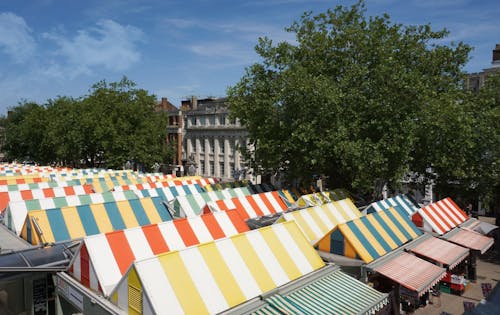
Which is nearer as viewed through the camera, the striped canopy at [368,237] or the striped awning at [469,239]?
the striped canopy at [368,237]

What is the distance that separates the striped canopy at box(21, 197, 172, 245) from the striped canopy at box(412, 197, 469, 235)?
831 cm

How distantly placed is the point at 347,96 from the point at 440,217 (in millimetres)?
6995

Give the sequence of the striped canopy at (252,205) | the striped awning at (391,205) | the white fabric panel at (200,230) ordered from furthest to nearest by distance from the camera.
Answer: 1. the striped awning at (391,205)
2. the striped canopy at (252,205)
3. the white fabric panel at (200,230)

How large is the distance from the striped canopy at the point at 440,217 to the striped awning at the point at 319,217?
7.02 ft

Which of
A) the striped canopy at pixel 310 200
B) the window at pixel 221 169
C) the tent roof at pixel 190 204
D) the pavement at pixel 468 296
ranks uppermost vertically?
the window at pixel 221 169

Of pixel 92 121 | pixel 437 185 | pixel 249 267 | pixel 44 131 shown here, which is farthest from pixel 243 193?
pixel 44 131

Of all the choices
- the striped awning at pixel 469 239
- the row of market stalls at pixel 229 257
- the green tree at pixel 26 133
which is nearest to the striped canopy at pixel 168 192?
the row of market stalls at pixel 229 257

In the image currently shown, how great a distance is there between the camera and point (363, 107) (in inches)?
707

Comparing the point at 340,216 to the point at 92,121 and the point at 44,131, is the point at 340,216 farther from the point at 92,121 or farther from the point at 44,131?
the point at 44,131

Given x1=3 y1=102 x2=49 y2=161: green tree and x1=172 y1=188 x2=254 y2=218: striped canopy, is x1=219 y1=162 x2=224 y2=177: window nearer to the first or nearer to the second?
x1=3 y1=102 x2=49 y2=161: green tree

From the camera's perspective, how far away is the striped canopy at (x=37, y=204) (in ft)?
34.0

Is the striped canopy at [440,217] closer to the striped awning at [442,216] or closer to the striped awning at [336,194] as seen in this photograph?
the striped awning at [442,216]

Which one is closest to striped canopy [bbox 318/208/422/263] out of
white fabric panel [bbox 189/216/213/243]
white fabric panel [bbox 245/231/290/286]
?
white fabric panel [bbox 245/231/290/286]

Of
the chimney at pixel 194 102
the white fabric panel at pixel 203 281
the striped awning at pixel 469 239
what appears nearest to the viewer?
the white fabric panel at pixel 203 281
